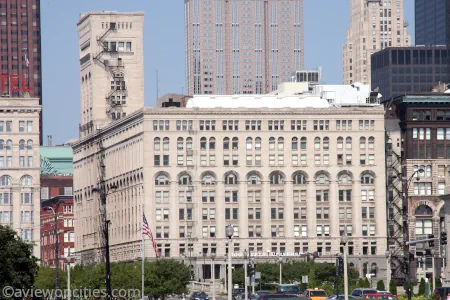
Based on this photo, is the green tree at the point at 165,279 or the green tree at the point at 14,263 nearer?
the green tree at the point at 14,263

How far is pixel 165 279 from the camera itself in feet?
625

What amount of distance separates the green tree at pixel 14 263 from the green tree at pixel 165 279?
53.1 m

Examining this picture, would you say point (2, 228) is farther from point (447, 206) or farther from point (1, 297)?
point (447, 206)

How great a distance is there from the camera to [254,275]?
147750 mm

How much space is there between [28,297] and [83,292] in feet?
107

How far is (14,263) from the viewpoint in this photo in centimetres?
13075

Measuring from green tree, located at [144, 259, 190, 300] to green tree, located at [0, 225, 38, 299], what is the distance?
53.1 metres

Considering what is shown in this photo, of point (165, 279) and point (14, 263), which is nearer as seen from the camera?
point (14, 263)

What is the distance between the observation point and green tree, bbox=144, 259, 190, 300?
612ft

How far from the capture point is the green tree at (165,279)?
18650 centimetres

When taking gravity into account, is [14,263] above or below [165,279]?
above

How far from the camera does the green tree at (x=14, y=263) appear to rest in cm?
12962

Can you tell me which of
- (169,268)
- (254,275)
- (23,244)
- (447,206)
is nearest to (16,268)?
(23,244)

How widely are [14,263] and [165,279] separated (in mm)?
60780
